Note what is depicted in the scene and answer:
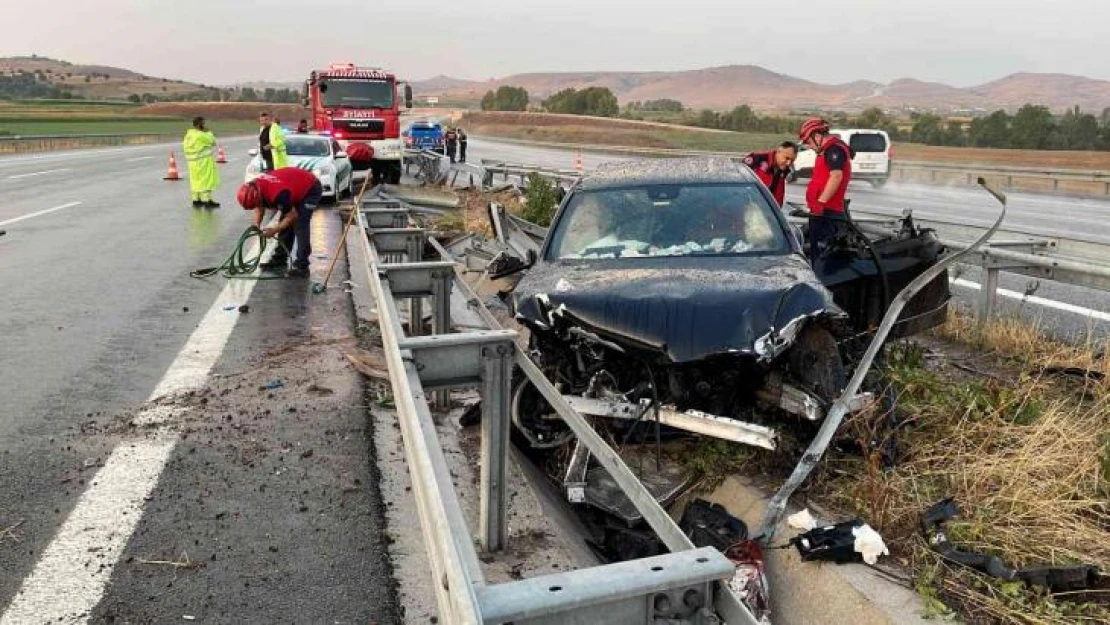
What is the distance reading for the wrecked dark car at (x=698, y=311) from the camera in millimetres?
4469

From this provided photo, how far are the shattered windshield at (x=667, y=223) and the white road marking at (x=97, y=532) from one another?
276cm

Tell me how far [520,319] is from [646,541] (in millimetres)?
1416

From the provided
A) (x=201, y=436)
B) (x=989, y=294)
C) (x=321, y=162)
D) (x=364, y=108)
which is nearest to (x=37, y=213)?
(x=321, y=162)

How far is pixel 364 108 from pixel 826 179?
19.7 meters

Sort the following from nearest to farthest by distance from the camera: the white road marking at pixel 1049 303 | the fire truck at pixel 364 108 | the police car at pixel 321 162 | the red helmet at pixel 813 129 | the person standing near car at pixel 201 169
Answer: the red helmet at pixel 813 129 → the white road marking at pixel 1049 303 → the person standing near car at pixel 201 169 → the police car at pixel 321 162 → the fire truck at pixel 364 108

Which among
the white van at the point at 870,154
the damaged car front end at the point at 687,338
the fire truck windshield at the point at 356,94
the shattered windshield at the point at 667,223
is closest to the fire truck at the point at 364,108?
the fire truck windshield at the point at 356,94

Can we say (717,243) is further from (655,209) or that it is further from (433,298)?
(433,298)

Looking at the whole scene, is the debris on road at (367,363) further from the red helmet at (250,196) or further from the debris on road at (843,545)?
the debris on road at (843,545)

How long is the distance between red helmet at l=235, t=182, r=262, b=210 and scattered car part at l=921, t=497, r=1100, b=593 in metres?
8.39

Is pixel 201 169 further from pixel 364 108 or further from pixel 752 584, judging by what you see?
pixel 752 584

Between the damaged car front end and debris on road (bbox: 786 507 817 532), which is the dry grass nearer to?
debris on road (bbox: 786 507 817 532)

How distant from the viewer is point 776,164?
29.2 ft

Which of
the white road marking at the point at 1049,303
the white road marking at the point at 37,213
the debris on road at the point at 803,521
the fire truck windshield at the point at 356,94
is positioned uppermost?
the fire truck windshield at the point at 356,94

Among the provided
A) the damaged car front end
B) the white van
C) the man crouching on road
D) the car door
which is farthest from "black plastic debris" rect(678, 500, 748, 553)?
the car door
